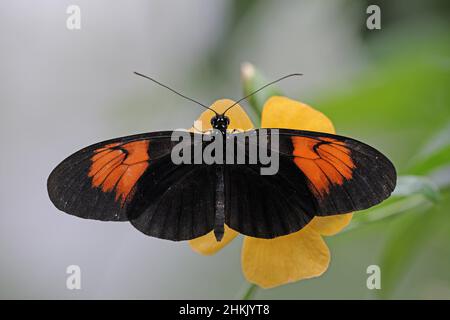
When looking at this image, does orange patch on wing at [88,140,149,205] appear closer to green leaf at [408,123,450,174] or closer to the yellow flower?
the yellow flower

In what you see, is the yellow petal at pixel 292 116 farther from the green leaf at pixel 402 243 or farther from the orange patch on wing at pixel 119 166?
the green leaf at pixel 402 243

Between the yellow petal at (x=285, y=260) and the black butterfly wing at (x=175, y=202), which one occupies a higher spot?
the black butterfly wing at (x=175, y=202)

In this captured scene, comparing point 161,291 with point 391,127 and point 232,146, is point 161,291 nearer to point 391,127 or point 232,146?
point 391,127

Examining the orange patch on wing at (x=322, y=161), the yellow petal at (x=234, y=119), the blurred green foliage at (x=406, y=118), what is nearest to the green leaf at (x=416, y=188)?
the blurred green foliage at (x=406, y=118)

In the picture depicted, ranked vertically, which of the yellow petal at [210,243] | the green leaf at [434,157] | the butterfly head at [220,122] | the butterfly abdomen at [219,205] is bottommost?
the yellow petal at [210,243]


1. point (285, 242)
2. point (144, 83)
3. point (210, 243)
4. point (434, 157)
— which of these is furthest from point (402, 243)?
point (144, 83)

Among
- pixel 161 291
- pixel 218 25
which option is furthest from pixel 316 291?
pixel 218 25

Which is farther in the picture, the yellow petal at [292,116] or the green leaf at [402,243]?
the green leaf at [402,243]
